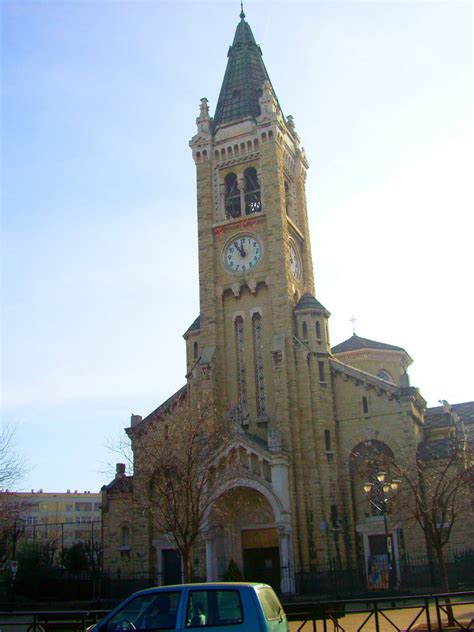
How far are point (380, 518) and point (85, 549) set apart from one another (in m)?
22.2

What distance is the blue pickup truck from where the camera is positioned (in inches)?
423

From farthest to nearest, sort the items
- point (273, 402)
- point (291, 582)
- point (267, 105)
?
point (267, 105) → point (273, 402) → point (291, 582)

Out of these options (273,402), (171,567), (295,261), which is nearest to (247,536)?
(171,567)

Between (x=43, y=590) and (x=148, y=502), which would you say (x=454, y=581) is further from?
(x=43, y=590)

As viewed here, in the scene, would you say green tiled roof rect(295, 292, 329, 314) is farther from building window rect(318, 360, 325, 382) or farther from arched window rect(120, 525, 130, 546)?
arched window rect(120, 525, 130, 546)

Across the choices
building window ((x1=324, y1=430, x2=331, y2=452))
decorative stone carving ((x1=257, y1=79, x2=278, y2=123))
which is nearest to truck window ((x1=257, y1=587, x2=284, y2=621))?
building window ((x1=324, y1=430, x2=331, y2=452))

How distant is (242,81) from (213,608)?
42.4 meters

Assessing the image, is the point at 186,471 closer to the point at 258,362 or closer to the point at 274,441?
the point at 274,441

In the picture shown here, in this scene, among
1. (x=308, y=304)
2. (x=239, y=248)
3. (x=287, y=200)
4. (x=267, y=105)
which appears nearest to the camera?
(x=308, y=304)

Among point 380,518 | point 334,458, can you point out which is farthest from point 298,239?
point 380,518

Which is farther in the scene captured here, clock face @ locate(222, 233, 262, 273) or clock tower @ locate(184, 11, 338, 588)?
clock face @ locate(222, 233, 262, 273)

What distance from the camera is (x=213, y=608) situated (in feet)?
36.0

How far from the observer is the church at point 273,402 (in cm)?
3466

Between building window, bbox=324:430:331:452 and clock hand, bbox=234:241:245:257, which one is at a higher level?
clock hand, bbox=234:241:245:257
